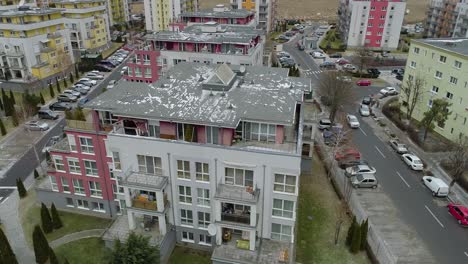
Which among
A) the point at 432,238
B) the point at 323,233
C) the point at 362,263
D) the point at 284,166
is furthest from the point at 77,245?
the point at 432,238

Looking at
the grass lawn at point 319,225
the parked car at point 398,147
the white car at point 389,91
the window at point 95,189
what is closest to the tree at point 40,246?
the window at point 95,189

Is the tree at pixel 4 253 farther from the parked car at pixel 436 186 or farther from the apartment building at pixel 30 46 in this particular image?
the apartment building at pixel 30 46

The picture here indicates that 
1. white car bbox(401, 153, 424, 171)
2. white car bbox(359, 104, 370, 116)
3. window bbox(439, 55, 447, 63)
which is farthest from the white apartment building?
window bbox(439, 55, 447, 63)

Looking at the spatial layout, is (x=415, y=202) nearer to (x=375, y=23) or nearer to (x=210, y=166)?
(x=210, y=166)

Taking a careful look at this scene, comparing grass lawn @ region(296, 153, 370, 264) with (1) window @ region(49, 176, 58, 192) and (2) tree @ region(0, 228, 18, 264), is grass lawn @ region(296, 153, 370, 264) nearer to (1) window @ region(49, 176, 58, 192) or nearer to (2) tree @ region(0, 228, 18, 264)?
(2) tree @ region(0, 228, 18, 264)

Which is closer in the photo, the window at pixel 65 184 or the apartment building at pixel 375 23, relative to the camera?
the window at pixel 65 184

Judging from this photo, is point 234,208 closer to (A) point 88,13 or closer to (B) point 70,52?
(B) point 70,52

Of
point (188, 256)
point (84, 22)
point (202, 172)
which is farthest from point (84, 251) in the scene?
point (84, 22)
